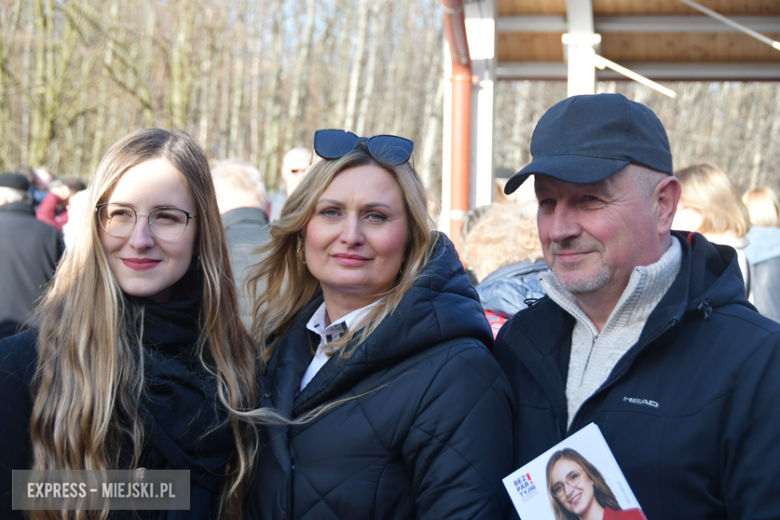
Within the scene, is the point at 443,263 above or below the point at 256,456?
above

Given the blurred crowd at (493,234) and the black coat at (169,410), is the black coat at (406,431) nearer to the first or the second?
the black coat at (169,410)

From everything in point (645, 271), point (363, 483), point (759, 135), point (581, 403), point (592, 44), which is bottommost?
point (363, 483)

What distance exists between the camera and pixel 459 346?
1.99m

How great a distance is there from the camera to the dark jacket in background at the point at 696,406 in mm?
1547

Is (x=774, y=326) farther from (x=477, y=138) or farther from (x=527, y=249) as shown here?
(x=477, y=138)

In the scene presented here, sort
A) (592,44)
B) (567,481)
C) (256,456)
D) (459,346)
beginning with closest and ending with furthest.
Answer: (567,481)
(459,346)
(256,456)
(592,44)

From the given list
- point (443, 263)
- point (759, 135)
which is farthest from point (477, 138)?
point (759, 135)

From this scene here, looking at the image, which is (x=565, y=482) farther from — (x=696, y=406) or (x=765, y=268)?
(x=765, y=268)

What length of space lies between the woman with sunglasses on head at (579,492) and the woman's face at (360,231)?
0.84m

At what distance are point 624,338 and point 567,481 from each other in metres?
0.44

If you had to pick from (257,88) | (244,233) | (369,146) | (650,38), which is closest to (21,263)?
(244,233)

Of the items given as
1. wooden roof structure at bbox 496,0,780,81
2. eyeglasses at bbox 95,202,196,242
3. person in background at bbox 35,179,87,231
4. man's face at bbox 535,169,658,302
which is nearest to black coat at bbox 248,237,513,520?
man's face at bbox 535,169,658,302

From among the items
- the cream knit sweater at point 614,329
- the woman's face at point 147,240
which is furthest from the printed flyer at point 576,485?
the woman's face at point 147,240

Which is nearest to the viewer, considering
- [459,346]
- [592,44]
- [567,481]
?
[567,481]
